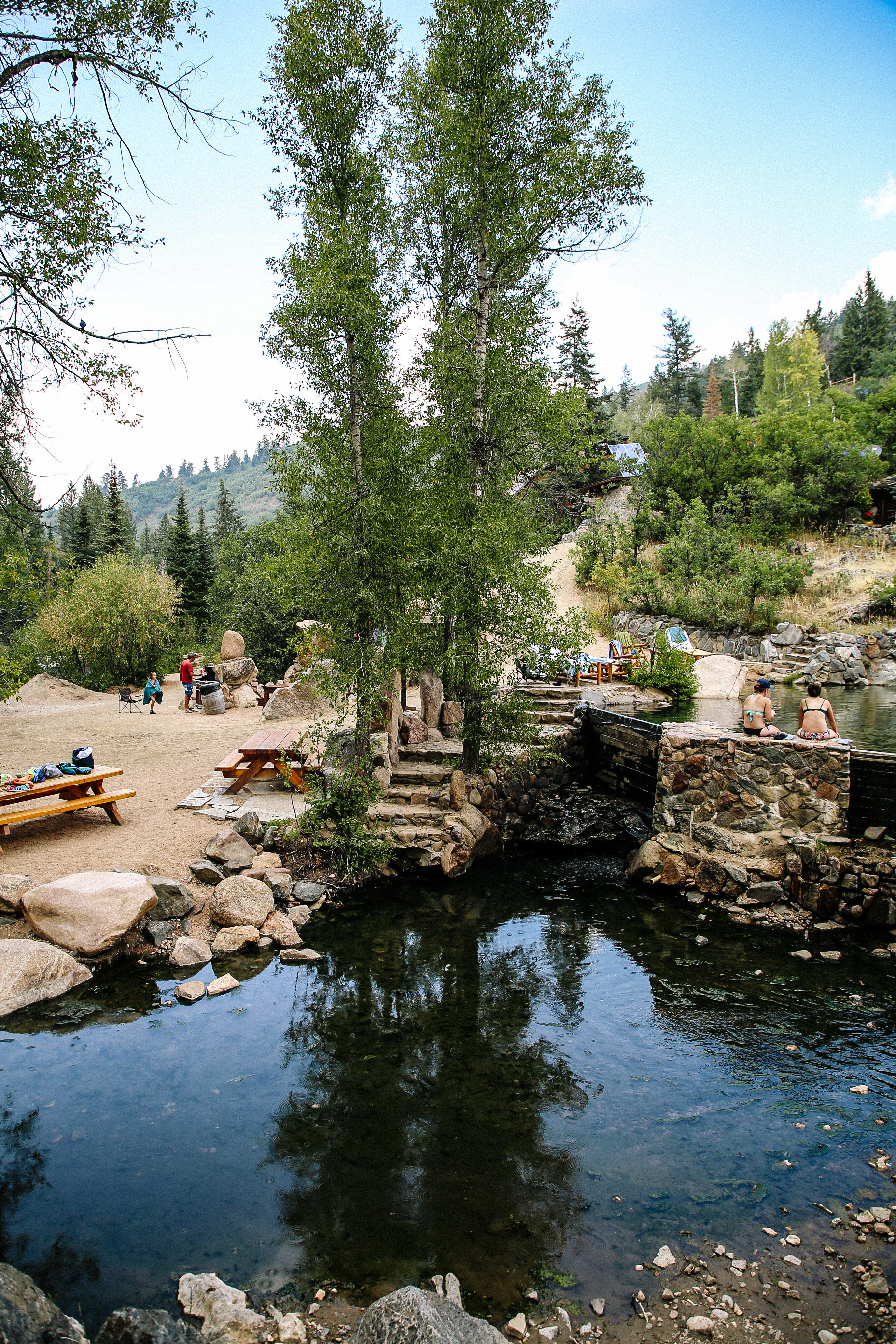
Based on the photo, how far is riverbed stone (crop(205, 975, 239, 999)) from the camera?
628cm

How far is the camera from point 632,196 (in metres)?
9.31

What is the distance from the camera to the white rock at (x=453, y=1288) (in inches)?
130

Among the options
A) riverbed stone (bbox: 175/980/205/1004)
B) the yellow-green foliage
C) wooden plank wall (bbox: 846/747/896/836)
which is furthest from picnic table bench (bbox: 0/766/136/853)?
the yellow-green foliage

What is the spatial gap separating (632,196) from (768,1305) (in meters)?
11.1

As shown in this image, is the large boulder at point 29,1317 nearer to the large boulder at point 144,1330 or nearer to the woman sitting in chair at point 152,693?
the large boulder at point 144,1330

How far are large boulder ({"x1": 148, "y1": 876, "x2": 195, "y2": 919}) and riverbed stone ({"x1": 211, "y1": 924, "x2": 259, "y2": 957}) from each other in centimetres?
44

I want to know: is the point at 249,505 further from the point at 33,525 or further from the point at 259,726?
the point at 33,525

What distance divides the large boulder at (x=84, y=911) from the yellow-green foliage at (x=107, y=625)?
20693 millimetres

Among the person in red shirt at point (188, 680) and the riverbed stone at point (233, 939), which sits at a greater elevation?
the person in red shirt at point (188, 680)

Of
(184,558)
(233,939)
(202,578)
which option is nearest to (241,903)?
(233,939)

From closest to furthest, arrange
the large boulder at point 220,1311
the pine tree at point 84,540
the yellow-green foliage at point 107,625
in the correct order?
the large boulder at point 220,1311, the yellow-green foliage at point 107,625, the pine tree at point 84,540

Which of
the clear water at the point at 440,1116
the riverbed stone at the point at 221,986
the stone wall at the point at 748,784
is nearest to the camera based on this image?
the clear water at the point at 440,1116

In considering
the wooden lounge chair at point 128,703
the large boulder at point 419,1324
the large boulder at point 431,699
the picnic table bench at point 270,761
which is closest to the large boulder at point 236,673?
the wooden lounge chair at point 128,703

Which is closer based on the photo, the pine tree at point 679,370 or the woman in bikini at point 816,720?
the woman in bikini at point 816,720
